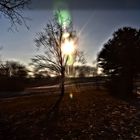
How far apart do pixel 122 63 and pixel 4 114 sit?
32.7 metres

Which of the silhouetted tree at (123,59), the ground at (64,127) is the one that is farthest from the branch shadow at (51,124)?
the silhouetted tree at (123,59)

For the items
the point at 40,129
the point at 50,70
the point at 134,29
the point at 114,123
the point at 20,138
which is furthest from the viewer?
the point at 134,29

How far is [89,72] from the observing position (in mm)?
109500

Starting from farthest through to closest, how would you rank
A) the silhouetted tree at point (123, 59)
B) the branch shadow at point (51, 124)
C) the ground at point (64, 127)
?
the silhouetted tree at point (123, 59)
the branch shadow at point (51, 124)
the ground at point (64, 127)

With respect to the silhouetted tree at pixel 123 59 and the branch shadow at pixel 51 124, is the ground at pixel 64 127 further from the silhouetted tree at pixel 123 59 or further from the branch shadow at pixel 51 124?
the silhouetted tree at pixel 123 59

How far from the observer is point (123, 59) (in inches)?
1906

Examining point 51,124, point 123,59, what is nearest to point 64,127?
point 51,124

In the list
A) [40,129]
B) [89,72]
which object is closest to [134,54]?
[40,129]

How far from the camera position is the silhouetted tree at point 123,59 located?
47.6 metres

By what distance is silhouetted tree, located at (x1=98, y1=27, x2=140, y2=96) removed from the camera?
47.6m

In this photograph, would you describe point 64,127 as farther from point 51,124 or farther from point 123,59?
point 123,59

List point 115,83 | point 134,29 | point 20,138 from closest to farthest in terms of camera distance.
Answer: point 20,138
point 115,83
point 134,29

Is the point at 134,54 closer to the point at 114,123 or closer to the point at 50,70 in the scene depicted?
the point at 50,70

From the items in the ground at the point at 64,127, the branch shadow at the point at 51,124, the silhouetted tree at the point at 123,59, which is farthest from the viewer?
the silhouetted tree at the point at 123,59
